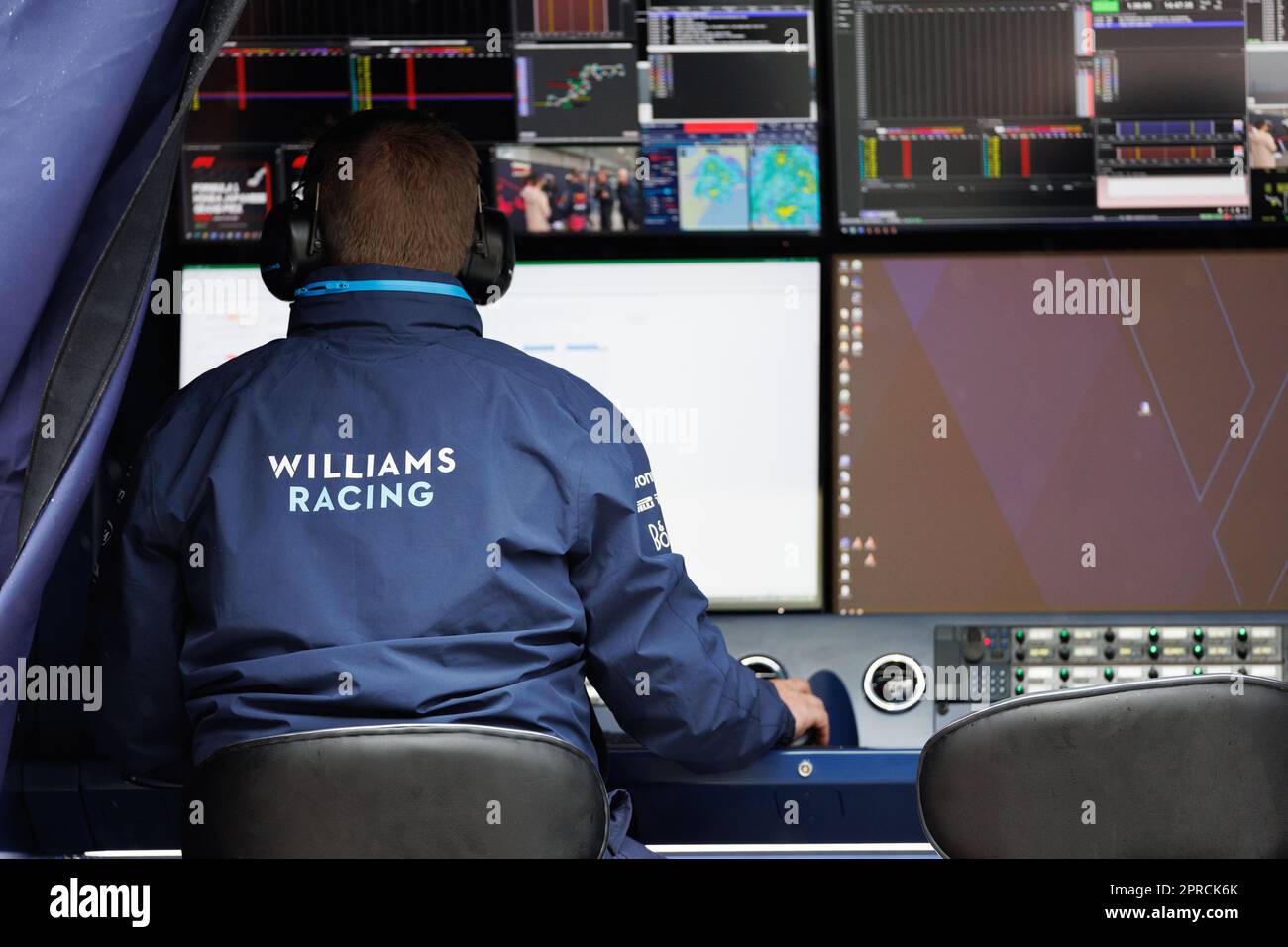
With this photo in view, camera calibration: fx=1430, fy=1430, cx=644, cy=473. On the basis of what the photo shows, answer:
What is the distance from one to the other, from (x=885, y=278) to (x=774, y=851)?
91cm

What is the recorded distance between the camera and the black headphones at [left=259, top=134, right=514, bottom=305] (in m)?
1.56

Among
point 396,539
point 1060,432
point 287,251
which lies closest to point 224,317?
point 287,251

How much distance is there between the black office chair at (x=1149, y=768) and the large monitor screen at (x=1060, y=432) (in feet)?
2.80

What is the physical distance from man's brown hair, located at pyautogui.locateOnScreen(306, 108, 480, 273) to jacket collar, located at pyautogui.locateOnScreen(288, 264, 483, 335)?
0.04 metres

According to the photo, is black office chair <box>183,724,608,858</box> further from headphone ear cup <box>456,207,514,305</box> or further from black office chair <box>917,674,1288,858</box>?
headphone ear cup <box>456,207,514,305</box>

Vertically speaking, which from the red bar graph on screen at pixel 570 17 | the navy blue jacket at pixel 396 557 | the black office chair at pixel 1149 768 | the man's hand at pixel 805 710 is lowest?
the man's hand at pixel 805 710

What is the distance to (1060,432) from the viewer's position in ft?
7.09

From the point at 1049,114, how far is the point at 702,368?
66cm

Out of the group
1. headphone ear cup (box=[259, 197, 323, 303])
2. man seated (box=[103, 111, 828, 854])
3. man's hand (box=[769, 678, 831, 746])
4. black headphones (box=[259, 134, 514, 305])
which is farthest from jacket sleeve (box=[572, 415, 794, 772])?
headphone ear cup (box=[259, 197, 323, 303])

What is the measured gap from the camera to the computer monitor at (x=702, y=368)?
7.09 ft

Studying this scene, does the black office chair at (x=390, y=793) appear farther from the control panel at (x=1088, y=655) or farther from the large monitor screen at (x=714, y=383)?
the control panel at (x=1088, y=655)

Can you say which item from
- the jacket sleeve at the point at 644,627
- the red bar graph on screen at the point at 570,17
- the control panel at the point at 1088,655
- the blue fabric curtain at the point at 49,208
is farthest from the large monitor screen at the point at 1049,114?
the blue fabric curtain at the point at 49,208

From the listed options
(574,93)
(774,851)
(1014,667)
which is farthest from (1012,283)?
(774,851)
